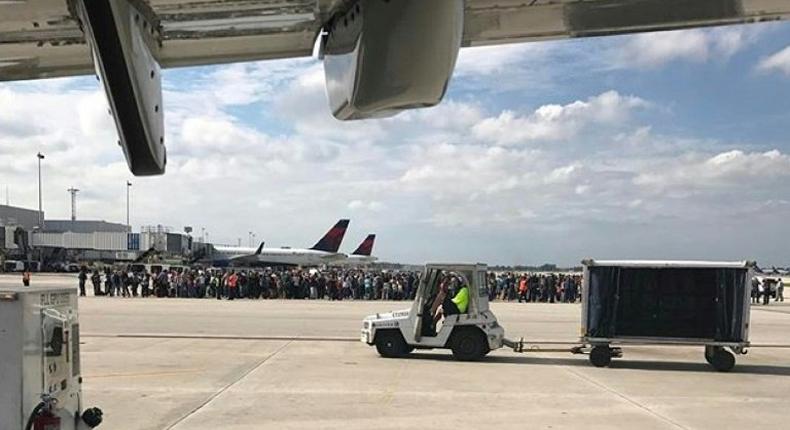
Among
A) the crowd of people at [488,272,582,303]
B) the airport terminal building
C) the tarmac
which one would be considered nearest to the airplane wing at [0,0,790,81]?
the tarmac

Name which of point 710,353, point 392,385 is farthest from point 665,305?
point 392,385

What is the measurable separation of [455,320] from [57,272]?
56354 mm

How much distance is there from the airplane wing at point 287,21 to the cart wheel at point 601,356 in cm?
1052

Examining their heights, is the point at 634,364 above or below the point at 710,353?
below

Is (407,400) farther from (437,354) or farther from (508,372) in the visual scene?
(437,354)

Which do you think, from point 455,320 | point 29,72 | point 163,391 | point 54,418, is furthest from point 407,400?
point 29,72

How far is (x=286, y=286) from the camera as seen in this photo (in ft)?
123

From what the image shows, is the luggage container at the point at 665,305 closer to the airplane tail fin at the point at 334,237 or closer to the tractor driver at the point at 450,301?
the tractor driver at the point at 450,301

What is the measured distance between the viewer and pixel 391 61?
3111mm

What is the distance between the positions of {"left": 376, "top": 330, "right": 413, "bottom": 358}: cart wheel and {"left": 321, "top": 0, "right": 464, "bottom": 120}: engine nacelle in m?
11.5

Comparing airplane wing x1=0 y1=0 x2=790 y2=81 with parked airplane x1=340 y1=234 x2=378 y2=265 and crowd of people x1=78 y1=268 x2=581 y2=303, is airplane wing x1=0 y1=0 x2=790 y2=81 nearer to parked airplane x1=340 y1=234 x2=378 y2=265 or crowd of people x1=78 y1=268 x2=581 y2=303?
crowd of people x1=78 y1=268 x2=581 y2=303

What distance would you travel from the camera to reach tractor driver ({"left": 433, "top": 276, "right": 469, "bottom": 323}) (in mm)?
14457

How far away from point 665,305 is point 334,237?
5971 cm

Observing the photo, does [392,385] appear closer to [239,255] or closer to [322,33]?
[322,33]
